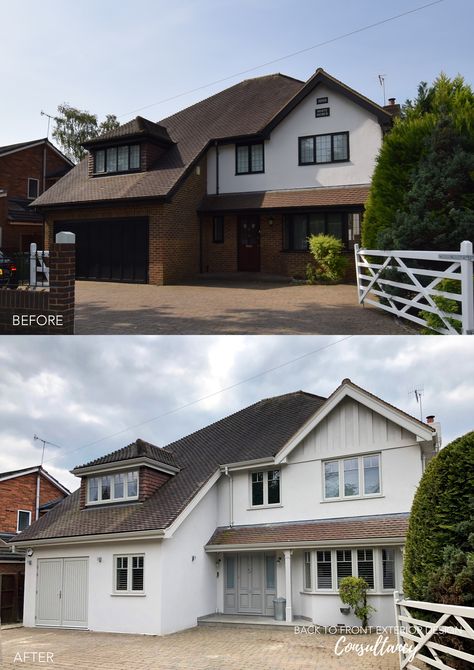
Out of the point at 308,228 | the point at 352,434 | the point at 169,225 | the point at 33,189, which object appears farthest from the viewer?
the point at 33,189

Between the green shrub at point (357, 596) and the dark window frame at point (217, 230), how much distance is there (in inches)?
517

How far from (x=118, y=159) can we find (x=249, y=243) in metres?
5.49

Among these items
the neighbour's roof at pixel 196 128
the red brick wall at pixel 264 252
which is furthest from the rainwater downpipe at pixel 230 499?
the neighbour's roof at pixel 196 128

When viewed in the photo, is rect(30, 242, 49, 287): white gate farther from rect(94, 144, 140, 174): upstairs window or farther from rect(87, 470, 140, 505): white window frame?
rect(94, 144, 140, 174): upstairs window

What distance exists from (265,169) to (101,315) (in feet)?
39.3

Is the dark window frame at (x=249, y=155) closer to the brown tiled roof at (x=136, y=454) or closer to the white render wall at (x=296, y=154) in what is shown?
the white render wall at (x=296, y=154)

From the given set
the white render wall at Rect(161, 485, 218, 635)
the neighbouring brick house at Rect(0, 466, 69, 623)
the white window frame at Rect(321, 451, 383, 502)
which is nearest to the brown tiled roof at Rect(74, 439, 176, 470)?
the white render wall at Rect(161, 485, 218, 635)

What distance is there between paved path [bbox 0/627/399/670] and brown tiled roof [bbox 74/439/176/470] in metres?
4.52

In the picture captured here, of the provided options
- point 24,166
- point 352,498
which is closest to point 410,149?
point 352,498

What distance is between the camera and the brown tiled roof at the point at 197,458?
1622 cm

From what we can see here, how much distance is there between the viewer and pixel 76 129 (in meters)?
17.3

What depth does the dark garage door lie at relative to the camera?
Answer: 1992 centimetres

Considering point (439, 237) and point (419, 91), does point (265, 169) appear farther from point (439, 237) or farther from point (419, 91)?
point (439, 237)

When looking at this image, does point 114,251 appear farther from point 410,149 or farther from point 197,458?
point 410,149
